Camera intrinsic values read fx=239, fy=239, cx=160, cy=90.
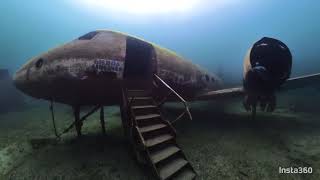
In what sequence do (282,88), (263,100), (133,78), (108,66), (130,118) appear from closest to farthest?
1. (130,118)
2. (108,66)
3. (133,78)
4. (263,100)
5. (282,88)

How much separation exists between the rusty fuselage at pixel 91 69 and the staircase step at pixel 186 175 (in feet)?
11.7

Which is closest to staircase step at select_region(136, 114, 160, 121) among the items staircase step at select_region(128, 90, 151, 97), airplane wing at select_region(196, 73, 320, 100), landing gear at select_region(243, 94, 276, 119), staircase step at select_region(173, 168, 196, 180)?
staircase step at select_region(128, 90, 151, 97)

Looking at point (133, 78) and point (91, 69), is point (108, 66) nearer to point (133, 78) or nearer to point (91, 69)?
point (91, 69)

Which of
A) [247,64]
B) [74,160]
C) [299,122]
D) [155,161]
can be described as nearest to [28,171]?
[74,160]

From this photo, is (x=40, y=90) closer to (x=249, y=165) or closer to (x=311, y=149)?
(x=249, y=165)

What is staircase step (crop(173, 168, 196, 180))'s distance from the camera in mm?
5848

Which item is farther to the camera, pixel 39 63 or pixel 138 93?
pixel 138 93

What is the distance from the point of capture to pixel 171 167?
6078 mm

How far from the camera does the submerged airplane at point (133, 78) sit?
22.0ft

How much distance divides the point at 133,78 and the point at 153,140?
292cm

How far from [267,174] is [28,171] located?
6.32 metres

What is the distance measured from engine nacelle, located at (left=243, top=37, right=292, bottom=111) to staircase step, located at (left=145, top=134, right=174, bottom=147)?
412cm

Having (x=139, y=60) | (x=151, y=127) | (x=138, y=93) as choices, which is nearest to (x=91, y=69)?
(x=138, y=93)

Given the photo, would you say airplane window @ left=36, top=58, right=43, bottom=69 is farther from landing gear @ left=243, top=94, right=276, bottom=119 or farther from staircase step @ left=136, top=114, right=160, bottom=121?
landing gear @ left=243, top=94, right=276, bottom=119
